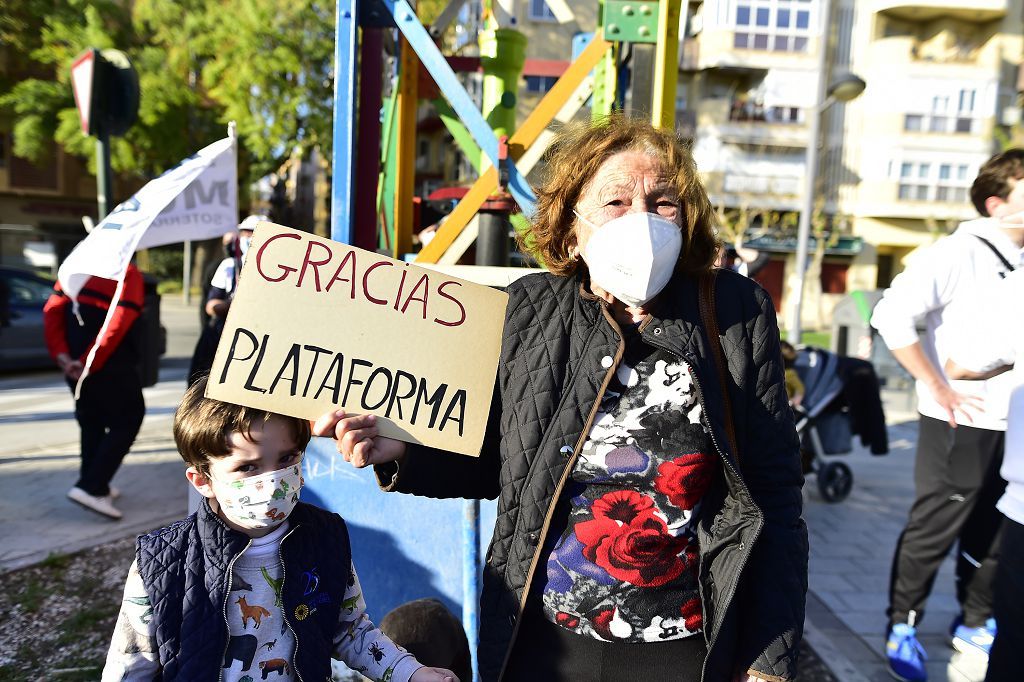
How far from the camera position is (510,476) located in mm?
1583

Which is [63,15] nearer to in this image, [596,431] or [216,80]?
[216,80]

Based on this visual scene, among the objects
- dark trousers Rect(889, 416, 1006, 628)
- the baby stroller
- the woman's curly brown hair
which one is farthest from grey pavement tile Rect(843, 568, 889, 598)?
the woman's curly brown hair

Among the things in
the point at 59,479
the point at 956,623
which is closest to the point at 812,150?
the point at 956,623

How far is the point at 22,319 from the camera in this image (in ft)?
32.7

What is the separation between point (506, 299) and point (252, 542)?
79cm

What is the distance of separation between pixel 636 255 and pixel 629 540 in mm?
565

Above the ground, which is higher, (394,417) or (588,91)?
(588,91)

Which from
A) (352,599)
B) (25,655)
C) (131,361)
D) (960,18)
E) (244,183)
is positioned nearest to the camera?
(352,599)

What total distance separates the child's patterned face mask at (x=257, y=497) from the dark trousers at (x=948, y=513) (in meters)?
2.64

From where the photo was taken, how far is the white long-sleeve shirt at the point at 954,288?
9.55ft

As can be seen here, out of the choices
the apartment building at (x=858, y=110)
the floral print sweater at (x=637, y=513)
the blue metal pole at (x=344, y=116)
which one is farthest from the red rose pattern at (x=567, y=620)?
the apartment building at (x=858, y=110)

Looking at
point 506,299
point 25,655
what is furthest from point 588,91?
point 25,655

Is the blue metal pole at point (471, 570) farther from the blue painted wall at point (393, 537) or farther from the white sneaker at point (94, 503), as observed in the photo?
the white sneaker at point (94, 503)

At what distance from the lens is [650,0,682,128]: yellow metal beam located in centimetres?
292
